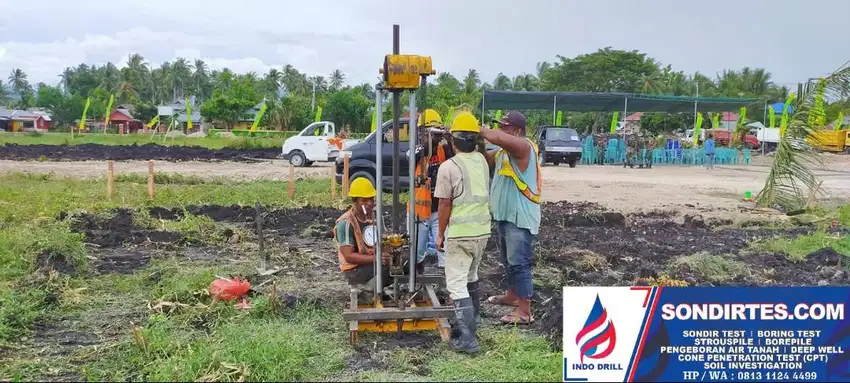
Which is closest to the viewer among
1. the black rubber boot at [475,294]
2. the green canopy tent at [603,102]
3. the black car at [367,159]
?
the black rubber boot at [475,294]

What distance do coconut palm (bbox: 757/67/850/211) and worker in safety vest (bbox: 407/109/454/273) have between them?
9165mm

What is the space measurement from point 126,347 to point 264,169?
59.6 feet

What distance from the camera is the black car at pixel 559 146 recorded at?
2597 cm

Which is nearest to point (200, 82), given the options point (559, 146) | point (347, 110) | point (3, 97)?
point (3, 97)

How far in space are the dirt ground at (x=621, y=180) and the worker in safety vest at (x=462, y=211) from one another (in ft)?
28.4

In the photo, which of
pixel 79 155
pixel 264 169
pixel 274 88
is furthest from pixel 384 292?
pixel 274 88

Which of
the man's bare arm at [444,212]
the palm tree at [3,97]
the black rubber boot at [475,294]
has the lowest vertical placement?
the black rubber boot at [475,294]

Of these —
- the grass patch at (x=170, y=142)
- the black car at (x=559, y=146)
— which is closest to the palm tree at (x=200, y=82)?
the grass patch at (x=170, y=142)

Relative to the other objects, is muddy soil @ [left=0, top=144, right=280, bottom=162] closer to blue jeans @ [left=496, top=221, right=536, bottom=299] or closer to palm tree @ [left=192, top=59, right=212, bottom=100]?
blue jeans @ [left=496, top=221, right=536, bottom=299]

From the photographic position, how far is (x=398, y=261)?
5.19 meters

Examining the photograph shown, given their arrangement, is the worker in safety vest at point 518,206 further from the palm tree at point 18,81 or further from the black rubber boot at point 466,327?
the palm tree at point 18,81

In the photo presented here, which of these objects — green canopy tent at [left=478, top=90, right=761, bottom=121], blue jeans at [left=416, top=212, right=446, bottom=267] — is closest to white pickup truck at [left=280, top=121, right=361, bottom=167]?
green canopy tent at [left=478, top=90, right=761, bottom=121]

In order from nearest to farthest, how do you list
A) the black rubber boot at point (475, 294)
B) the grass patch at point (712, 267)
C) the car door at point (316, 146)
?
the black rubber boot at point (475, 294) < the grass patch at point (712, 267) < the car door at point (316, 146)

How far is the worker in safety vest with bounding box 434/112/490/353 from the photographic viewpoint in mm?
4855
